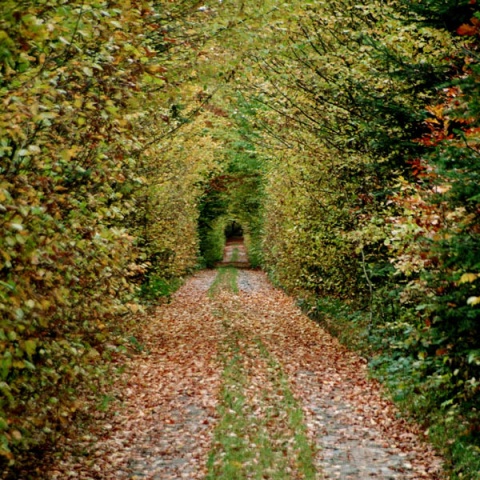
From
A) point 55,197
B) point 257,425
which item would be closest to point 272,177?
point 257,425

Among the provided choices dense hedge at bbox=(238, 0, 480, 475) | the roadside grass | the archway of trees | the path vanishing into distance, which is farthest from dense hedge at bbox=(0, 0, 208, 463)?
the roadside grass

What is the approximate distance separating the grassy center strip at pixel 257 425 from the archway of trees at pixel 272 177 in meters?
1.88

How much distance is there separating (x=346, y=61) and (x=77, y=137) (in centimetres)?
816

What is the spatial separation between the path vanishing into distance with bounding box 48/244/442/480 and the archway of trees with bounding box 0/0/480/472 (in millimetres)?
756

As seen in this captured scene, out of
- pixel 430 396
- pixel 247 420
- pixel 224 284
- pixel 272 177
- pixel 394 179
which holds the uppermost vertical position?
pixel 394 179

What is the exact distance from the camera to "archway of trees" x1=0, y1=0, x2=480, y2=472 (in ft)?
15.8

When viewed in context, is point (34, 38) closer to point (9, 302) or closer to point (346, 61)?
point (9, 302)

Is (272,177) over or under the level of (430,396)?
over

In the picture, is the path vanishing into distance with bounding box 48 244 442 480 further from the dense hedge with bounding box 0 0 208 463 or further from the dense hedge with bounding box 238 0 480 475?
the dense hedge with bounding box 0 0 208 463

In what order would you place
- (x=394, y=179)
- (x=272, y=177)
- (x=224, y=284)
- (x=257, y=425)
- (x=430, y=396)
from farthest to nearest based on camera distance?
1. (x=224, y=284)
2. (x=272, y=177)
3. (x=394, y=179)
4. (x=257, y=425)
5. (x=430, y=396)

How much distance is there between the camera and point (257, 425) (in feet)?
30.6

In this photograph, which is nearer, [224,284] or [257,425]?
[257,425]

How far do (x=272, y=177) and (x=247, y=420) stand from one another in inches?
530

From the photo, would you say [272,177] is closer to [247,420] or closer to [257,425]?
[247,420]
